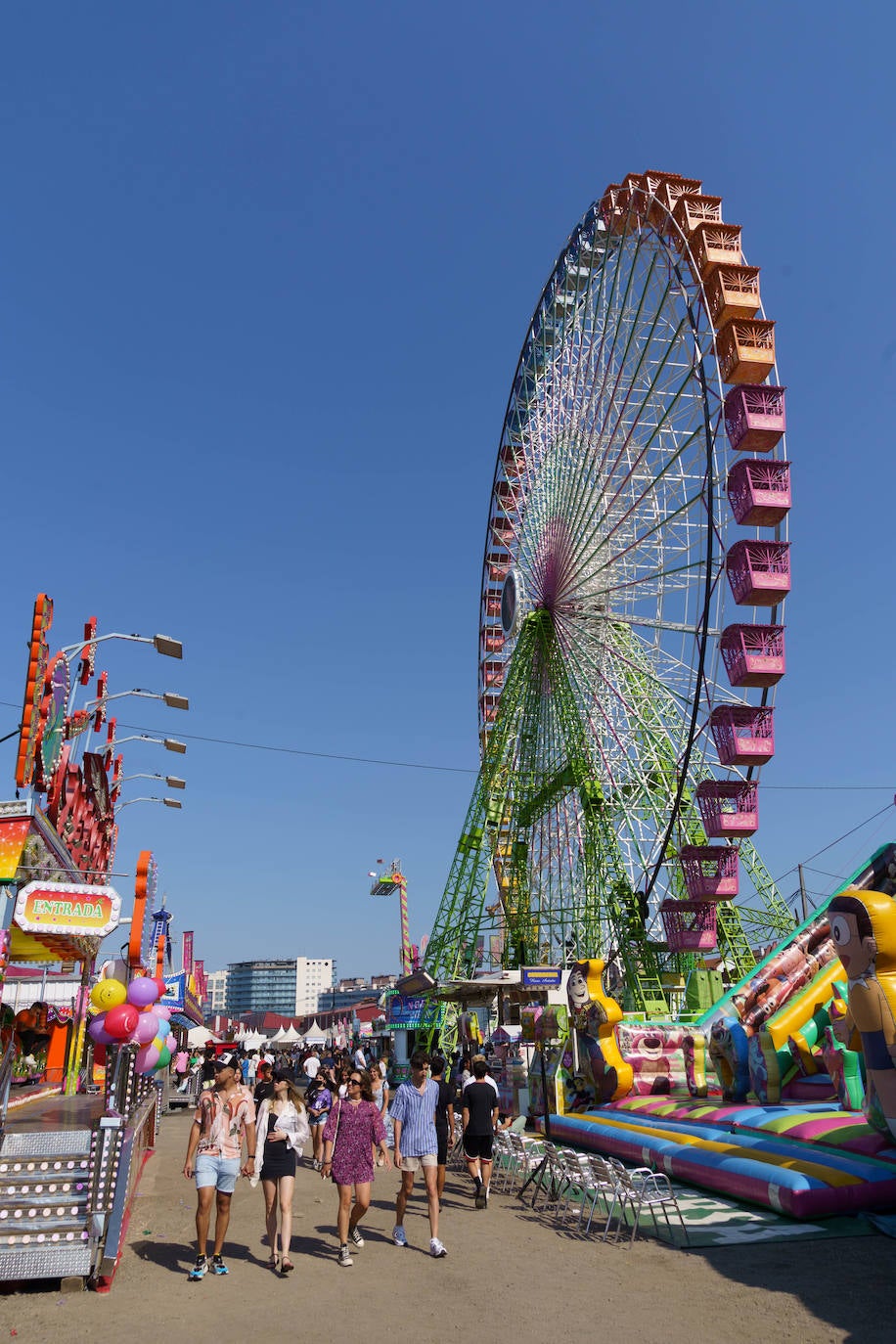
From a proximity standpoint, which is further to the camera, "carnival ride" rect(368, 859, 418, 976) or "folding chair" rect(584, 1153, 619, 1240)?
"carnival ride" rect(368, 859, 418, 976)

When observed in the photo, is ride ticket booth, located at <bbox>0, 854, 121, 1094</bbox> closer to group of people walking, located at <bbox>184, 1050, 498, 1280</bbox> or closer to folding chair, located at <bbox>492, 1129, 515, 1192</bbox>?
group of people walking, located at <bbox>184, 1050, 498, 1280</bbox>

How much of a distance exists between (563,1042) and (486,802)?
16994 millimetres

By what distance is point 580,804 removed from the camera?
29203 millimetres

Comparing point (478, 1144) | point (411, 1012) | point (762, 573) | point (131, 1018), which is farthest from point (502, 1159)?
point (411, 1012)

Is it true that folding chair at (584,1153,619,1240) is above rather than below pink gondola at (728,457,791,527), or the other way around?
below

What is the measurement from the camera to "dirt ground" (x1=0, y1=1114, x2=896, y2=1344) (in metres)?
5.53

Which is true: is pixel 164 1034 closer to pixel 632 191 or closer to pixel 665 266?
pixel 665 266

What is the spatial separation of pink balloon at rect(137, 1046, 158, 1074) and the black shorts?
158 inches

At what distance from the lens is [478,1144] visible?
10.0m

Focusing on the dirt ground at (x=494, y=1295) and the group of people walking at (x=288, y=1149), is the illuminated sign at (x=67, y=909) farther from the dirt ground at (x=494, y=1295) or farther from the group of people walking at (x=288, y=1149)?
the group of people walking at (x=288, y=1149)

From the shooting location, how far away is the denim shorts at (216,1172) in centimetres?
A: 700

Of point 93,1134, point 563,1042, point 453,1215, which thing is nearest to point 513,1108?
point 563,1042

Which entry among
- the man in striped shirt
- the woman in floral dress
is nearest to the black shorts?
the man in striped shirt

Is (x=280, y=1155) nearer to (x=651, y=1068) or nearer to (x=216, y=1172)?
(x=216, y=1172)
